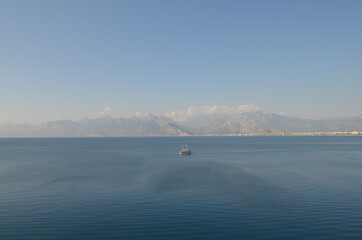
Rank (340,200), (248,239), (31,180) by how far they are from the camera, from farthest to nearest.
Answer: (31,180), (340,200), (248,239)

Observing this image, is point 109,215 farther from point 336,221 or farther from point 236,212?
point 336,221

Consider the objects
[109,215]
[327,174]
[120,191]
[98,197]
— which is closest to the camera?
[109,215]

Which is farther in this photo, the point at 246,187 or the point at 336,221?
the point at 246,187

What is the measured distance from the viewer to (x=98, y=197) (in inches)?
2147

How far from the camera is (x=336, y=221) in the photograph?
128 feet

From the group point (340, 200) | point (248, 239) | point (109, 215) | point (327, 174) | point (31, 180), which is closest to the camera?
point (248, 239)

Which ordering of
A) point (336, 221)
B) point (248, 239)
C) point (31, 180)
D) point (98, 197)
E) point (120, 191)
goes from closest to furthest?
point (248, 239)
point (336, 221)
point (98, 197)
point (120, 191)
point (31, 180)

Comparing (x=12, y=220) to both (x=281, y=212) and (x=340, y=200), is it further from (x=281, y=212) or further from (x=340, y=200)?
(x=340, y=200)

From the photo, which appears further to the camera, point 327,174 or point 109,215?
point 327,174

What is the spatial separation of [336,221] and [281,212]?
24.2ft

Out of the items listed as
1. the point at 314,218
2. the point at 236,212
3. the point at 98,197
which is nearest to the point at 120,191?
the point at 98,197

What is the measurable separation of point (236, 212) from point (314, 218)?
11.0 meters

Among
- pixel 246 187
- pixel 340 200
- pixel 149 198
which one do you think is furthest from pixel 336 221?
pixel 149 198

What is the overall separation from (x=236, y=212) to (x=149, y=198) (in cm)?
1755
